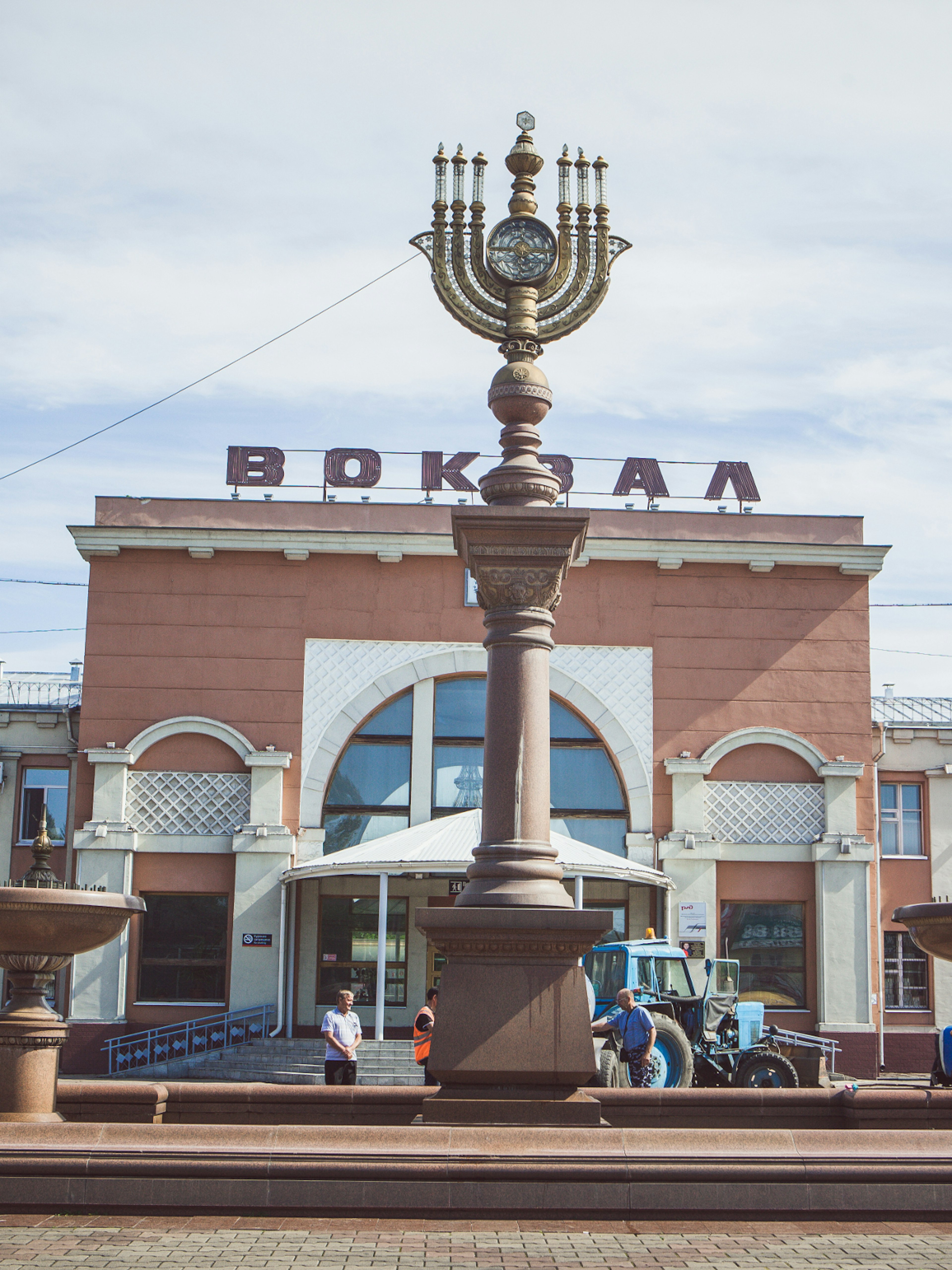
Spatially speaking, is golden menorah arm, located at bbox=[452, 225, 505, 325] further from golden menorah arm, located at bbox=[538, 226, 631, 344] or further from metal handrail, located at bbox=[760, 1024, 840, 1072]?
metal handrail, located at bbox=[760, 1024, 840, 1072]

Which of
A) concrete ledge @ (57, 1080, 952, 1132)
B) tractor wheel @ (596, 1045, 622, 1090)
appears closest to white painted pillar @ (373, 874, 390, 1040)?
tractor wheel @ (596, 1045, 622, 1090)

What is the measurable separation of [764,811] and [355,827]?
7402 millimetres

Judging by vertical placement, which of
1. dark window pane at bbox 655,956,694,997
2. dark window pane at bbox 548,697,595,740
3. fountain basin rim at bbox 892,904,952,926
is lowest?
dark window pane at bbox 655,956,694,997

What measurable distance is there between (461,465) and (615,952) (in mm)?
Result: 11562

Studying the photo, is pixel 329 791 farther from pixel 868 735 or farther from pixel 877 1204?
pixel 877 1204

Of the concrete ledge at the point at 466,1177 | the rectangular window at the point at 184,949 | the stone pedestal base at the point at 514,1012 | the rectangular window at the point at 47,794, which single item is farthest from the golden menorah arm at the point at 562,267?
the rectangular window at the point at 47,794

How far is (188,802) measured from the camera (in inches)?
945

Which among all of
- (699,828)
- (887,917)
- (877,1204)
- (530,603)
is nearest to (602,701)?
(699,828)

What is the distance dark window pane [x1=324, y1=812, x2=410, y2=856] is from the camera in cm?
2427

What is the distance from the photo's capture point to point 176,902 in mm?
23875

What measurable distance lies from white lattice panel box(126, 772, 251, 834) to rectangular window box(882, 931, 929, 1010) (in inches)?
478

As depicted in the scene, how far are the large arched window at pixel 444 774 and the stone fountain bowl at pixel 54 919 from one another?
15.0 meters

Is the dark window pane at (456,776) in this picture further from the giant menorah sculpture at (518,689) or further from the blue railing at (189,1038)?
the giant menorah sculpture at (518,689)

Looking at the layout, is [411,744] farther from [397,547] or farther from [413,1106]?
[413,1106]
